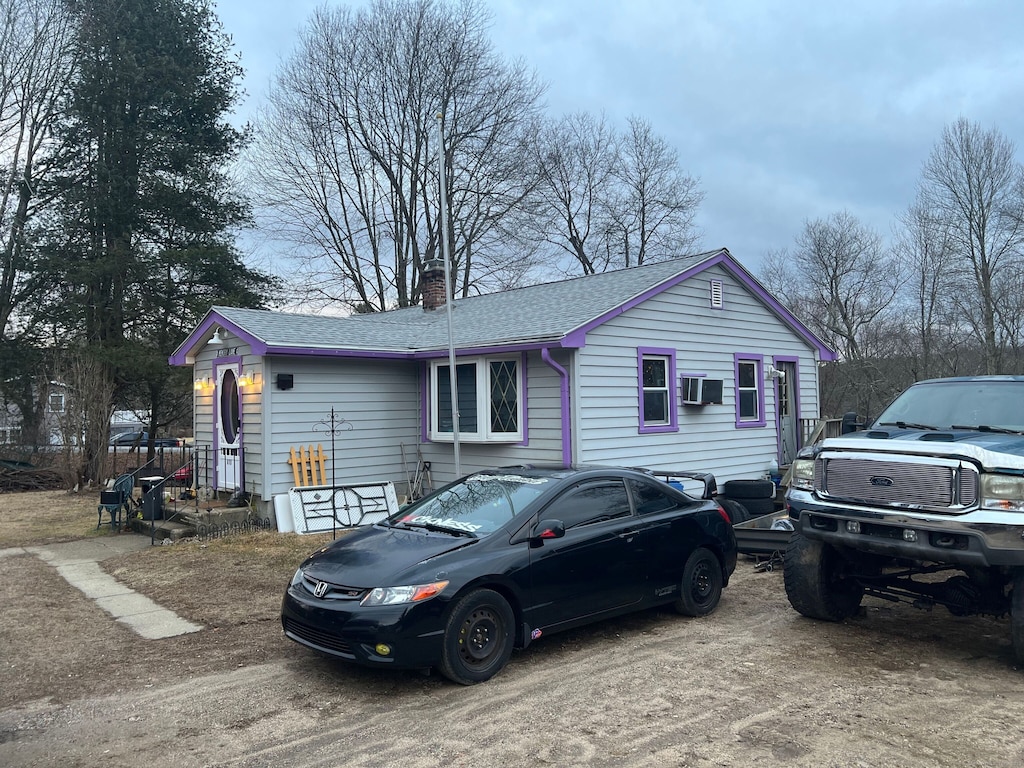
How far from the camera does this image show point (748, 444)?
1362 cm

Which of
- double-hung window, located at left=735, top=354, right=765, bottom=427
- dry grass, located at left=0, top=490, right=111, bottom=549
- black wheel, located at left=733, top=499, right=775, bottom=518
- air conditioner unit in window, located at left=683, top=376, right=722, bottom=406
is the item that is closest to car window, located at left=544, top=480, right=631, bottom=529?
black wheel, located at left=733, top=499, right=775, bottom=518

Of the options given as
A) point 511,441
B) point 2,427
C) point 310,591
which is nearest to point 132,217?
point 2,427

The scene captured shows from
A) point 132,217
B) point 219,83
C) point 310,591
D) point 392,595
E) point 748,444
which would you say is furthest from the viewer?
point 219,83

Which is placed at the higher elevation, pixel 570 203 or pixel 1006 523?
pixel 570 203

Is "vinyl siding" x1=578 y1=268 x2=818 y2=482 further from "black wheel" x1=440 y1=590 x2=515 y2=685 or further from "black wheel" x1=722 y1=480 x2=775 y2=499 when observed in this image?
"black wheel" x1=440 y1=590 x2=515 y2=685

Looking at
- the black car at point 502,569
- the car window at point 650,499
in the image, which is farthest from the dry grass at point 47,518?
the car window at point 650,499

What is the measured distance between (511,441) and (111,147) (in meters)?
15.2

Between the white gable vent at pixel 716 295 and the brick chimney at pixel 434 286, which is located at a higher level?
the brick chimney at pixel 434 286

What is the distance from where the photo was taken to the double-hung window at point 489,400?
11328 millimetres

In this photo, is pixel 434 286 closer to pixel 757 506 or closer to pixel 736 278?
pixel 736 278

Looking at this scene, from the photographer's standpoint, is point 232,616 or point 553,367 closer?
point 232,616

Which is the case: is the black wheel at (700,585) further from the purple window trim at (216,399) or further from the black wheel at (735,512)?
the purple window trim at (216,399)

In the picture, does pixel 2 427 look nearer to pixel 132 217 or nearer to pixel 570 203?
pixel 132 217

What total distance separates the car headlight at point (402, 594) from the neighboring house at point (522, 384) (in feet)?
19.6
